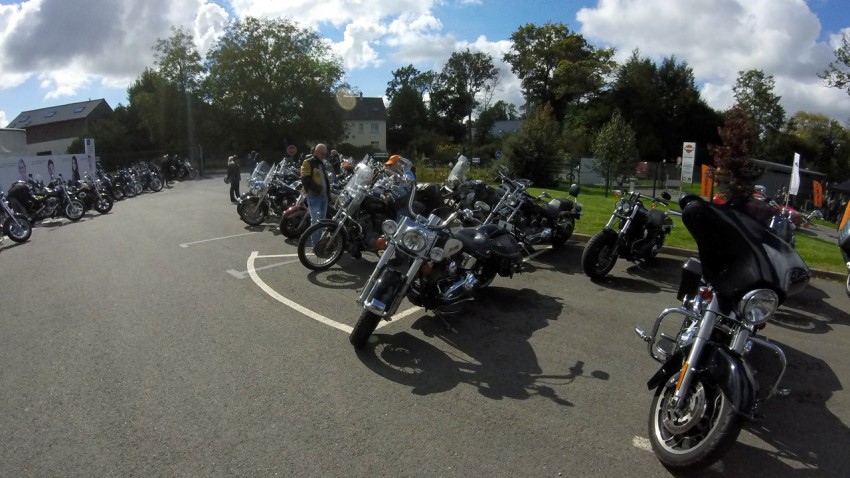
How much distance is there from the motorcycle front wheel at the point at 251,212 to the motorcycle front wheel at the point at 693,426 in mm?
10371

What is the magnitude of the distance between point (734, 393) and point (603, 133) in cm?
2402

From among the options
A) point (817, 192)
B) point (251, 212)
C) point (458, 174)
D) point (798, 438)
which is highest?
point (458, 174)

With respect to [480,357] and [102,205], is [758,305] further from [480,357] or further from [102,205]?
[102,205]

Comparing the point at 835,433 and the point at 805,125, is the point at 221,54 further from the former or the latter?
the point at 805,125

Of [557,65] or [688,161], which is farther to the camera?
[557,65]

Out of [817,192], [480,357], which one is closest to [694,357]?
[480,357]

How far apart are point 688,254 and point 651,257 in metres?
1.06

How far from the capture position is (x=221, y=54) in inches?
1959

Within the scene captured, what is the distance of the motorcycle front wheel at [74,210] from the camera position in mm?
14648

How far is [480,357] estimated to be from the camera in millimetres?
4652

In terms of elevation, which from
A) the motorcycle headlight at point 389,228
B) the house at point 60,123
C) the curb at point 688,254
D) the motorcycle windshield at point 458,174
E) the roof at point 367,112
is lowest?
the curb at point 688,254

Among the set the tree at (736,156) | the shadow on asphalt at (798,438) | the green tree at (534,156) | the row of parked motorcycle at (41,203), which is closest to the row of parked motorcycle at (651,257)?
the shadow on asphalt at (798,438)

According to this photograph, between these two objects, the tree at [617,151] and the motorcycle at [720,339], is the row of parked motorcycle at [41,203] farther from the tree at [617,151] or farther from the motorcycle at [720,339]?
the tree at [617,151]

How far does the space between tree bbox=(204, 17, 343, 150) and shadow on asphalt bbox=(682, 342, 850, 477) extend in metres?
50.6
